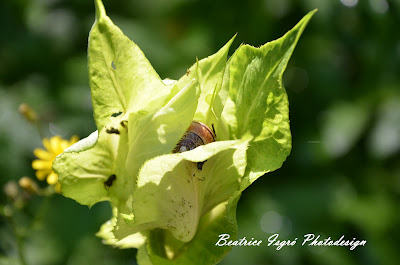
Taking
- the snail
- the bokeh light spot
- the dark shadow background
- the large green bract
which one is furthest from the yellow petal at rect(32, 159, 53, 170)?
the bokeh light spot

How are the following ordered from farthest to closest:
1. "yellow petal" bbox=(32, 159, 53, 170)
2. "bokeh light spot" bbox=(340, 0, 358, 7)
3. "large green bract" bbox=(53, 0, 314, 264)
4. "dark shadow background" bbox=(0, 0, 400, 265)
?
1. "bokeh light spot" bbox=(340, 0, 358, 7)
2. "dark shadow background" bbox=(0, 0, 400, 265)
3. "yellow petal" bbox=(32, 159, 53, 170)
4. "large green bract" bbox=(53, 0, 314, 264)

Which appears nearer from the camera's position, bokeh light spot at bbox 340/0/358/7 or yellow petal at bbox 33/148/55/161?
yellow petal at bbox 33/148/55/161

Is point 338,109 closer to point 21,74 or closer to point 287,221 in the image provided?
point 287,221

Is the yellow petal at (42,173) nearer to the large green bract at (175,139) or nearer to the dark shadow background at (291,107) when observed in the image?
the large green bract at (175,139)

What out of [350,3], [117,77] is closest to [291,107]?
[350,3]

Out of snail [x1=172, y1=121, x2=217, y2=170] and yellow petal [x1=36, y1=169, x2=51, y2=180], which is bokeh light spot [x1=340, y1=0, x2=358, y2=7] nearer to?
yellow petal [x1=36, y1=169, x2=51, y2=180]
